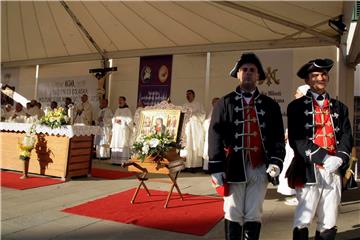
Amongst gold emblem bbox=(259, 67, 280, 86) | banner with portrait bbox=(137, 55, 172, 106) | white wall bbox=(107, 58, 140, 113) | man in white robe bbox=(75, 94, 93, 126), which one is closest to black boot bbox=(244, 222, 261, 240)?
gold emblem bbox=(259, 67, 280, 86)

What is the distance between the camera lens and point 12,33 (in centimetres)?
1051

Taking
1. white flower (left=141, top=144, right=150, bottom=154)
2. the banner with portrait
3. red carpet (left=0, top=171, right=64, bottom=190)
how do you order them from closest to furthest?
1. white flower (left=141, top=144, right=150, bottom=154)
2. red carpet (left=0, top=171, right=64, bottom=190)
3. the banner with portrait

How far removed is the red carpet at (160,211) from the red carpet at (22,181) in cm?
144

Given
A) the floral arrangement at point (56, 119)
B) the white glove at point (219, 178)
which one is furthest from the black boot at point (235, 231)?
the floral arrangement at point (56, 119)

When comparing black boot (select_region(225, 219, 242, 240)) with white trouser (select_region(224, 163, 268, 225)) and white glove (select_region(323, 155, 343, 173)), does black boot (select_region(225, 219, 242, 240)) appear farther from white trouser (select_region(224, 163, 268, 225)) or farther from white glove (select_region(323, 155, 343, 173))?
white glove (select_region(323, 155, 343, 173))

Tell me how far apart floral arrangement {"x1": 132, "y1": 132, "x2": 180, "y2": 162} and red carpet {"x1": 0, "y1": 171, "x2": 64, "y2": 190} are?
1946 millimetres

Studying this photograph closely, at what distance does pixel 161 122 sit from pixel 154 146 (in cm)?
68

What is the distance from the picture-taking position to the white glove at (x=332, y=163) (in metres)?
2.51

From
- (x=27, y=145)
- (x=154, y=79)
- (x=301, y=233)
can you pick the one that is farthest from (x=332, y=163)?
(x=154, y=79)

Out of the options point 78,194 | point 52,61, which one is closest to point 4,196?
point 78,194

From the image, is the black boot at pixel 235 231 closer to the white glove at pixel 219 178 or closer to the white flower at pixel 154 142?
the white glove at pixel 219 178

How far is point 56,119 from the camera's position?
21.2ft

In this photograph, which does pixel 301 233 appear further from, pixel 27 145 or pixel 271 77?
pixel 271 77

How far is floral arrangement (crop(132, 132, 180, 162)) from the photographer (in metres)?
4.79
